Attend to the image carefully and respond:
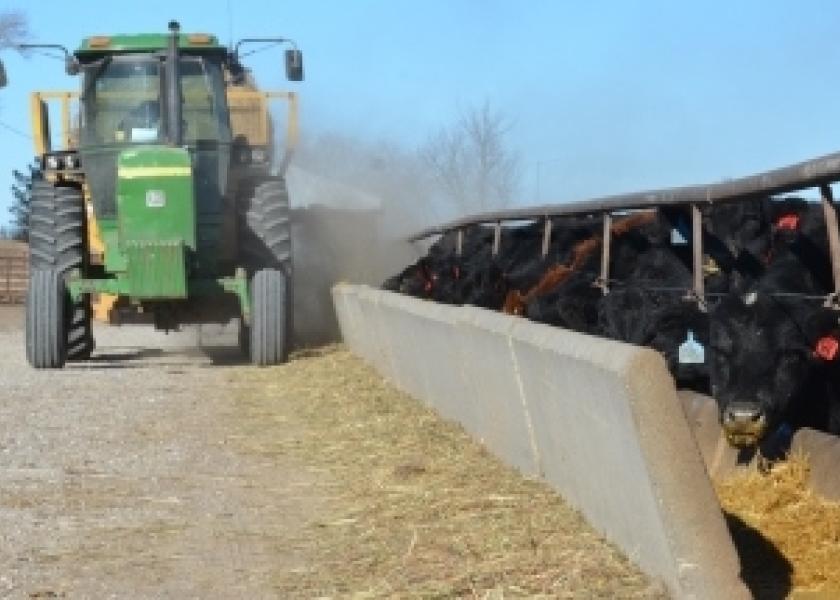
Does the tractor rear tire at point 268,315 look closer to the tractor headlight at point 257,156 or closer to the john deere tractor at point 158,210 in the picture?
the john deere tractor at point 158,210

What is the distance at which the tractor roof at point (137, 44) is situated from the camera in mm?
19094

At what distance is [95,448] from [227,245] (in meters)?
8.05

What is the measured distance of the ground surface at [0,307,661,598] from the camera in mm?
6879

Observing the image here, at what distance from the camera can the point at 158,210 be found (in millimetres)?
17875

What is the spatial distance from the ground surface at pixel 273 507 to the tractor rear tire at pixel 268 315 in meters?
3.24

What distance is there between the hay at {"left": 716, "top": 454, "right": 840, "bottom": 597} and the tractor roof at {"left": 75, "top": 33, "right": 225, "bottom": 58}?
469 inches

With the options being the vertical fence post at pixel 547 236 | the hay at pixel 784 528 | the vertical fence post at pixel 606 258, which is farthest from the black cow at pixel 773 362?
the vertical fence post at pixel 547 236

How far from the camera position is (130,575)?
7.21 metres

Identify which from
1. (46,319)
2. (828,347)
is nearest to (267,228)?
(46,319)

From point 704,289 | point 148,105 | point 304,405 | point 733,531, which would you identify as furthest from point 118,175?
point 733,531

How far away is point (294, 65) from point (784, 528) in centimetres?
1281

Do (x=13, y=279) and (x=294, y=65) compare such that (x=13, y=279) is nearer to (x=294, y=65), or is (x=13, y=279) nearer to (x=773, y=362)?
(x=294, y=65)

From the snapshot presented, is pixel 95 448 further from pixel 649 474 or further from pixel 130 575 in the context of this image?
pixel 649 474

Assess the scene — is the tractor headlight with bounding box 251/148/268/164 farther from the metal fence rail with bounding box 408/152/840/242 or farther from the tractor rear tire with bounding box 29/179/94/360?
the metal fence rail with bounding box 408/152/840/242
